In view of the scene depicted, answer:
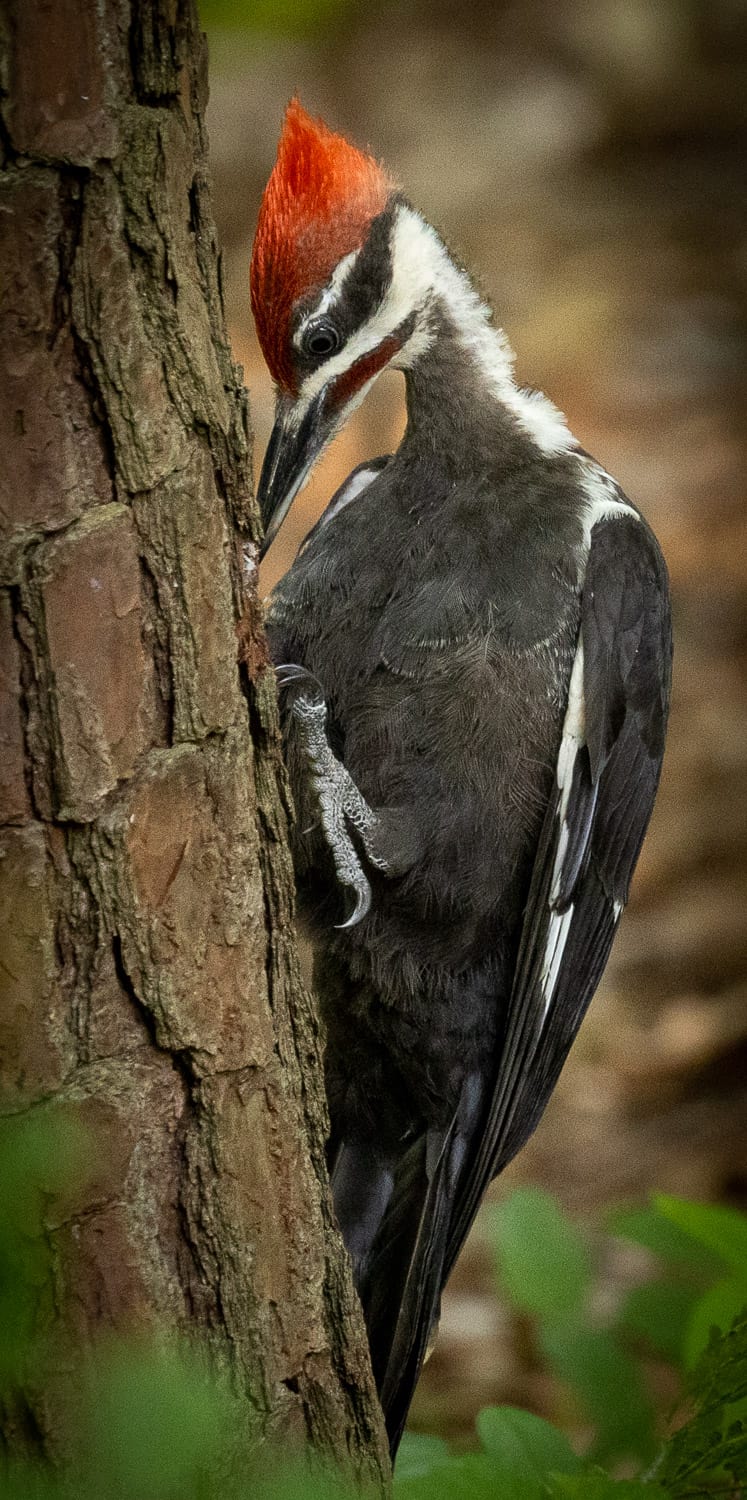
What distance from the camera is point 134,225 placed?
1179 mm

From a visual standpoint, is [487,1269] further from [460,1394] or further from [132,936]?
[132,936]

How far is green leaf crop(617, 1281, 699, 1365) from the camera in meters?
1.97

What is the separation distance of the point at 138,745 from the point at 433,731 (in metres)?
0.81

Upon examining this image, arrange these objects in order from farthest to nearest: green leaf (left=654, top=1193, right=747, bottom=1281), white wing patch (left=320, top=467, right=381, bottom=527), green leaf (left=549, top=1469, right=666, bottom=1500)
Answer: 1. white wing patch (left=320, top=467, right=381, bottom=527)
2. green leaf (left=654, top=1193, right=747, bottom=1281)
3. green leaf (left=549, top=1469, right=666, bottom=1500)

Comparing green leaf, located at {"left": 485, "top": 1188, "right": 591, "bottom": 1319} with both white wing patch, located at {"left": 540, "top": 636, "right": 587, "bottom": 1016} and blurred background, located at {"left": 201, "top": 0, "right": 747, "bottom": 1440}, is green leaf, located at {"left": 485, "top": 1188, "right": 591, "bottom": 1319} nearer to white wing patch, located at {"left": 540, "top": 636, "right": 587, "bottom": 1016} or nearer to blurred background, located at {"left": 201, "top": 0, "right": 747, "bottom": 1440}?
white wing patch, located at {"left": 540, "top": 636, "right": 587, "bottom": 1016}

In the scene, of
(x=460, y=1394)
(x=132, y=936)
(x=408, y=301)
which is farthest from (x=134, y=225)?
(x=460, y=1394)

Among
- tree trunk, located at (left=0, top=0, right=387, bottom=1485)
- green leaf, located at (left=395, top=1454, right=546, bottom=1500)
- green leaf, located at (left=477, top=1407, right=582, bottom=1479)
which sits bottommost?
green leaf, located at (left=395, top=1454, right=546, bottom=1500)

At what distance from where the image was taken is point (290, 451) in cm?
216

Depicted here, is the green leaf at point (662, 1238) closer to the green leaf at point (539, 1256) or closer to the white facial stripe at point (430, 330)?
the green leaf at point (539, 1256)

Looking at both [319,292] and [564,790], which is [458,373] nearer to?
[319,292]

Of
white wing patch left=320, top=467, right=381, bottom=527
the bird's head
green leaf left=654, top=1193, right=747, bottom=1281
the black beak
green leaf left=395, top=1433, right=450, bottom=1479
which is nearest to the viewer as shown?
green leaf left=654, top=1193, right=747, bottom=1281

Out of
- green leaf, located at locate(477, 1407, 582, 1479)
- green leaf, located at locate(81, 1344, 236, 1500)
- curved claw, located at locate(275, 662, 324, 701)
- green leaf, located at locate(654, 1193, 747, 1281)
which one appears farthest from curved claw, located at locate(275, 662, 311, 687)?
green leaf, located at locate(81, 1344, 236, 1500)

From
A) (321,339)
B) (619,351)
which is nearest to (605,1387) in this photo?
(321,339)

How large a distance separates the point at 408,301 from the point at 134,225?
1.08 m
